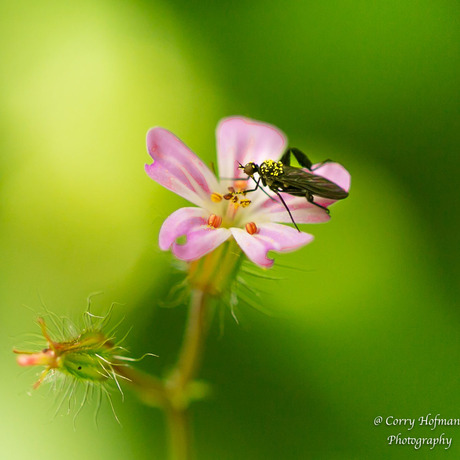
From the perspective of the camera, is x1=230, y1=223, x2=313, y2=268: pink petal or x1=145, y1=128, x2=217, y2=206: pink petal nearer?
x1=230, y1=223, x2=313, y2=268: pink petal

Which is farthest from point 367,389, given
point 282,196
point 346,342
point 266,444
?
point 282,196

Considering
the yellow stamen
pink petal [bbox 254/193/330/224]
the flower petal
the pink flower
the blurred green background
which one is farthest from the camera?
the blurred green background

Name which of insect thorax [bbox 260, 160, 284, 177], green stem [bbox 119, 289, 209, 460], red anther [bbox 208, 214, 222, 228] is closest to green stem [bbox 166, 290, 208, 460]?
green stem [bbox 119, 289, 209, 460]

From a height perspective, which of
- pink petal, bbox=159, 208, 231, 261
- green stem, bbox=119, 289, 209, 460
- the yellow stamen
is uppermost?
the yellow stamen

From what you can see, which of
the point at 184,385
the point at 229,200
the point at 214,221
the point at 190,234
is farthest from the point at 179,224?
the point at 184,385

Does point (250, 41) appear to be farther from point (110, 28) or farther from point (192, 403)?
point (192, 403)

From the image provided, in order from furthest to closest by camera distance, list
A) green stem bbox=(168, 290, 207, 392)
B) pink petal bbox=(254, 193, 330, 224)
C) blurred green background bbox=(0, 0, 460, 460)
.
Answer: blurred green background bbox=(0, 0, 460, 460)
green stem bbox=(168, 290, 207, 392)
pink petal bbox=(254, 193, 330, 224)

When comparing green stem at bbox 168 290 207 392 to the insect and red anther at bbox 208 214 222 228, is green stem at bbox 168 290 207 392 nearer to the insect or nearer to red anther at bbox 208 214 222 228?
red anther at bbox 208 214 222 228

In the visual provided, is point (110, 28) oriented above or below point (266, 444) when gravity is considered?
above

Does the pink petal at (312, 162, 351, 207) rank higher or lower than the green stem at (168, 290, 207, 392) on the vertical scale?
higher
